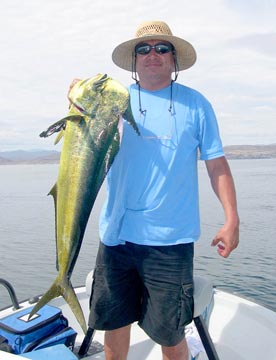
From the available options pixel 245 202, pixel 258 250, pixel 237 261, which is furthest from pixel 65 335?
pixel 245 202

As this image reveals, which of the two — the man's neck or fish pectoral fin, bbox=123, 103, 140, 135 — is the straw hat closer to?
the man's neck

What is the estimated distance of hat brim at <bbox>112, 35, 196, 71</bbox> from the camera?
3.54m

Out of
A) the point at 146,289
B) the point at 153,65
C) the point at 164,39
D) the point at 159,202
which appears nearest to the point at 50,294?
the point at 146,289

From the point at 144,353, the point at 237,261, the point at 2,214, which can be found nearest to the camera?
the point at 144,353

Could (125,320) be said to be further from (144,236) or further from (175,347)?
(144,236)

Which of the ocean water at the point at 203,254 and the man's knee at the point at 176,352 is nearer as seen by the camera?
the man's knee at the point at 176,352

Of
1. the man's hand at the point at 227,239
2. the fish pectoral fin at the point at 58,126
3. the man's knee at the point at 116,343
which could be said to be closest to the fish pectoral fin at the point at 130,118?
the fish pectoral fin at the point at 58,126

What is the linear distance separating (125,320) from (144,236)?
0.81 metres

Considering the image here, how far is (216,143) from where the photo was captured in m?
3.44

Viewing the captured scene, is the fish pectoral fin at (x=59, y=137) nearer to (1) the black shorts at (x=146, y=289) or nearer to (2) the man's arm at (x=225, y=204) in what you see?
(1) the black shorts at (x=146, y=289)

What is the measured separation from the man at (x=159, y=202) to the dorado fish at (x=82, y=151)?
1.14ft

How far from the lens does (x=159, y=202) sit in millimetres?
3373

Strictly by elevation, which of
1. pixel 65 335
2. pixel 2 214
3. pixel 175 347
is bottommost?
pixel 2 214

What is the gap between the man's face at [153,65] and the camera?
3483 mm
